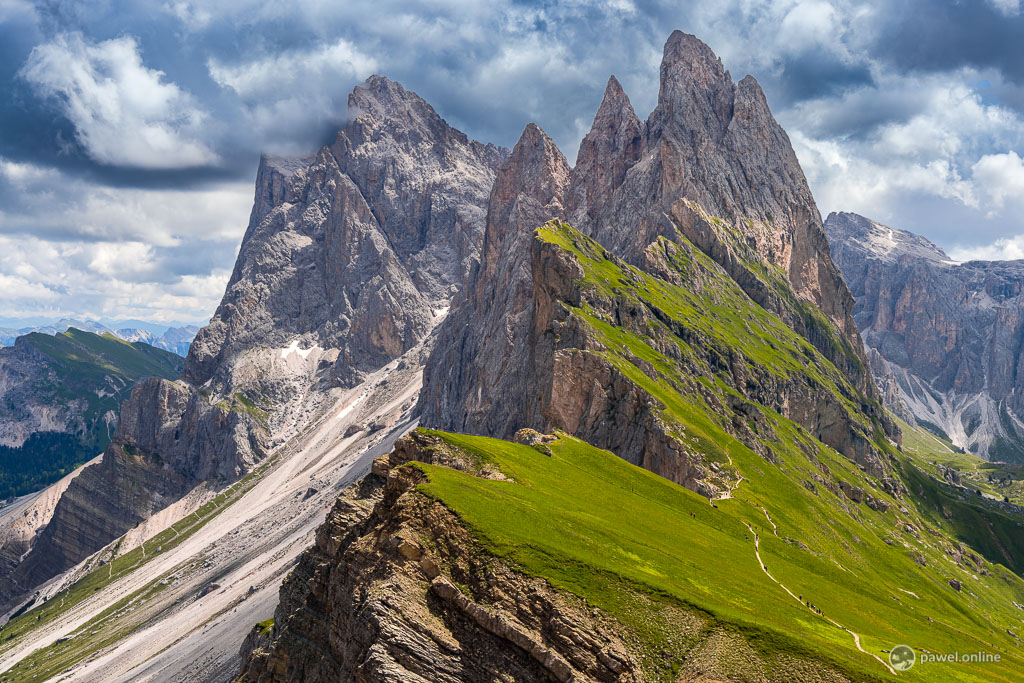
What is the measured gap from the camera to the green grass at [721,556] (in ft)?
196

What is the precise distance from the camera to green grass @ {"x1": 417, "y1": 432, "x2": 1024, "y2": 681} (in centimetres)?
5975

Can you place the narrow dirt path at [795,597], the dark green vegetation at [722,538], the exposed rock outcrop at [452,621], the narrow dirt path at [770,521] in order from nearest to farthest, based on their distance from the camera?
the exposed rock outcrop at [452,621] → the dark green vegetation at [722,538] → the narrow dirt path at [795,597] → the narrow dirt path at [770,521]

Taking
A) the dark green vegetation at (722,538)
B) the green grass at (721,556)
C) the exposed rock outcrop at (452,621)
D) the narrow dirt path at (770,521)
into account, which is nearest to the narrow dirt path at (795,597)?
the narrow dirt path at (770,521)

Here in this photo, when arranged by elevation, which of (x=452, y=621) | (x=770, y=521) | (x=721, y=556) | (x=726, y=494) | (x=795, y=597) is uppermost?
(x=726, y=494)

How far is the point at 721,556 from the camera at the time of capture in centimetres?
9850

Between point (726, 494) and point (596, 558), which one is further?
point (726, 494)

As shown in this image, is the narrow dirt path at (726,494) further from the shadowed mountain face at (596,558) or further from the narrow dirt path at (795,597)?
the narrow dirt path at (795,597)

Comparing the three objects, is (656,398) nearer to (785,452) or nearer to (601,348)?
(601,348)

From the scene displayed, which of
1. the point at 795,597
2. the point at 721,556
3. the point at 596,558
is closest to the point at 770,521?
the point at 795,597

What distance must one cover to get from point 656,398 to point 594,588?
93.4m

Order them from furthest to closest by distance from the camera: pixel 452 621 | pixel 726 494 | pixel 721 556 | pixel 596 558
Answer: pixel 726 494 → pixel 721 556 → pixel 596 558 → pixel 452 621

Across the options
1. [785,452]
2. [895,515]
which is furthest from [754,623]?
[895,515]

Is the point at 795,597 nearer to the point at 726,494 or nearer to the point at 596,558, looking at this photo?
the point at 726,494

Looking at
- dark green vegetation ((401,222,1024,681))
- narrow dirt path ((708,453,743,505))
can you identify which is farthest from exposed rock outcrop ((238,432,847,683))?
narrow dirt path ((708,453,743,505))
